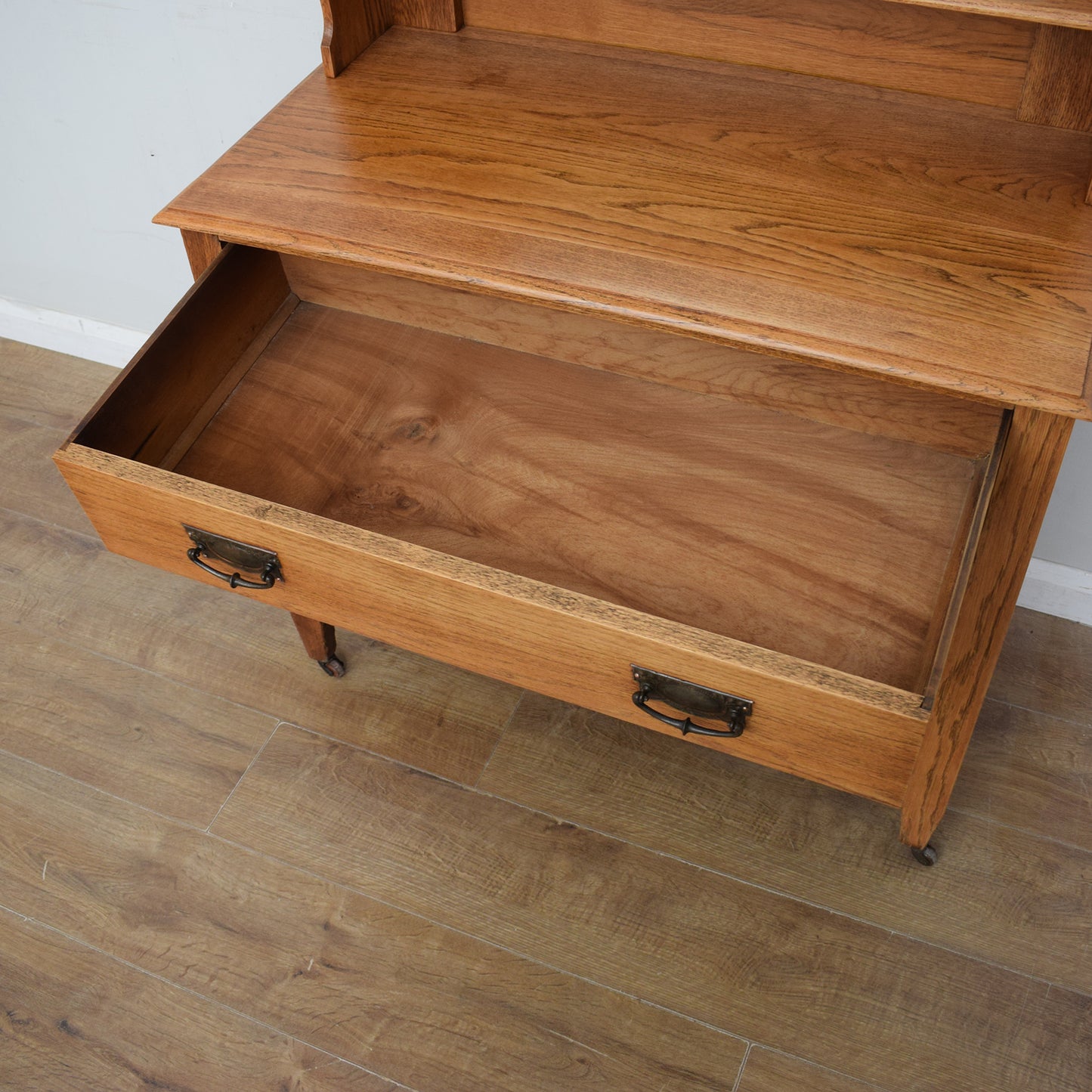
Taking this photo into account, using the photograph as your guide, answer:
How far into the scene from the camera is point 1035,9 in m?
0.79

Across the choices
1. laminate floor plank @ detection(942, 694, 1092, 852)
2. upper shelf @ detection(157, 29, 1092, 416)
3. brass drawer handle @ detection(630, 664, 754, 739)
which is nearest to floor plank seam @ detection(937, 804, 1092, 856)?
laminate floor plank @ detection(942, 694, 1092, 852)

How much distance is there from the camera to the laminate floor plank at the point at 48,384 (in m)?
1.88

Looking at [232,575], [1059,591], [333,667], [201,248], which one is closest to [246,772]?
[333,667]

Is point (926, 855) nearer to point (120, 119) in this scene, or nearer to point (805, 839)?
point (805, 839)

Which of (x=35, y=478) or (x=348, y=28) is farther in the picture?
(x=35, y=478)

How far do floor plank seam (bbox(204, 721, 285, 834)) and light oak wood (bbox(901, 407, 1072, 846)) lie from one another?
85cm

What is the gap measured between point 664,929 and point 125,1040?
623 mm

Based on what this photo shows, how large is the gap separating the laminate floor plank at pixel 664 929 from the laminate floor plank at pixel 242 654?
5cm

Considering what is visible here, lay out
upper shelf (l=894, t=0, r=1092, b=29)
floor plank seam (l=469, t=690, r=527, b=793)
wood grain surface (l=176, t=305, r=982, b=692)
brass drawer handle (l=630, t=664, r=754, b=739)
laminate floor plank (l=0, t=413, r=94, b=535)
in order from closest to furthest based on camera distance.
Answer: upper shelf (l=894, t=0, r=1092, b=29), brass drawer handle (l=630, t=664, r=754, b=739), wood grain surface (l=176, t=305, r=982, b=692), floor plank seam (l=469, t=690, r=527, b=793), laminate floor plank (l=0, t=413, r=94, b=535)

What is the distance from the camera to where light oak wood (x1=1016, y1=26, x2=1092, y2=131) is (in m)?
0.93

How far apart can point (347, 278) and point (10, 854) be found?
84 centimetres

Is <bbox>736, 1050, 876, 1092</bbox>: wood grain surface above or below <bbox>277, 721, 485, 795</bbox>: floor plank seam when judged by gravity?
below

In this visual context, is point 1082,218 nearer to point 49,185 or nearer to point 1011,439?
point 1011,439

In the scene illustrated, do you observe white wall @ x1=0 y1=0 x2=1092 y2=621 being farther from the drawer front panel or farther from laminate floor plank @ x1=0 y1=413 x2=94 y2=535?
the drawer front panel
